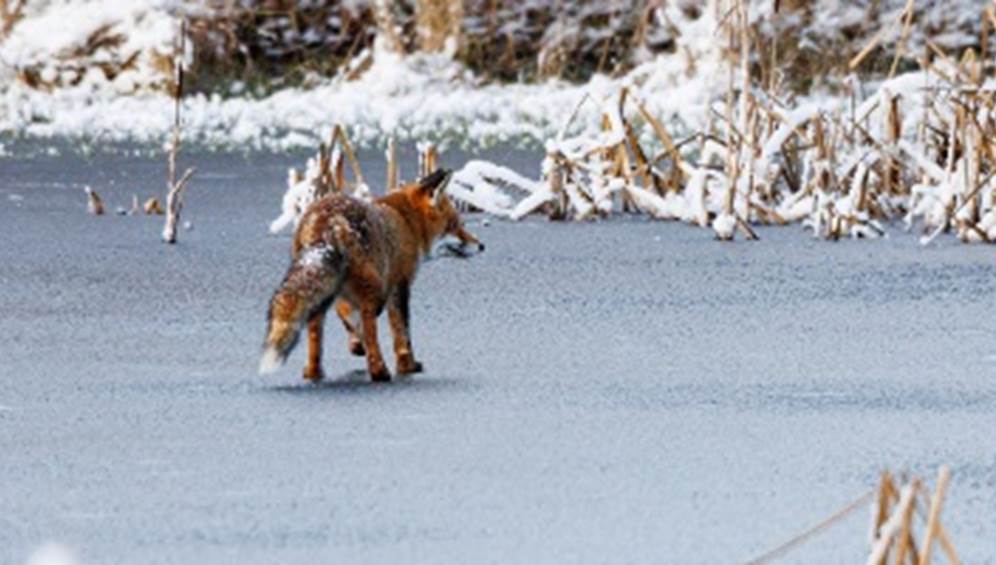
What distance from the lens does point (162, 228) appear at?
604 inches

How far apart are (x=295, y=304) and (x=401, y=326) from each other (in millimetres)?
669

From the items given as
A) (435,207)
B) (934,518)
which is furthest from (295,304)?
(934,518)

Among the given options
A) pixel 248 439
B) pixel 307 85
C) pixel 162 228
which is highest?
pixel 248 439

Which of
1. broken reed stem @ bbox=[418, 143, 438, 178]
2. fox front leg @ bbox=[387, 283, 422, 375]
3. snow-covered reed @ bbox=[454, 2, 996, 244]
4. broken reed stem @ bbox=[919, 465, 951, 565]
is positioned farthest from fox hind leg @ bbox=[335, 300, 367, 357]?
broken reed stem @ bbox=[418, 143, 438, 178]

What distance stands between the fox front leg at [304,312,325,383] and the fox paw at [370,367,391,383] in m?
0.16

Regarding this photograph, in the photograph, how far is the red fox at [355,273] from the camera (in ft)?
28.8

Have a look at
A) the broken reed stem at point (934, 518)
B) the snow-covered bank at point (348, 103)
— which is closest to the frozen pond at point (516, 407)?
the broken reed stem at point (934, 518)

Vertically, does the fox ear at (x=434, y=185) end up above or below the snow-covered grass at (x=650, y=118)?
above

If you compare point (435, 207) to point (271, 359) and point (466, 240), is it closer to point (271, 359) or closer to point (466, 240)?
point (466, 240)

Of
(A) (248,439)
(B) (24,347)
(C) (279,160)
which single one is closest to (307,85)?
(C) (279,160)

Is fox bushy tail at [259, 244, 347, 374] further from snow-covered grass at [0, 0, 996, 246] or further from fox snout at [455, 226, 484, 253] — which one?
snow-covered grass at [0, 0, 996, 246]

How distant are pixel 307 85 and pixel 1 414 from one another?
74.3 feet

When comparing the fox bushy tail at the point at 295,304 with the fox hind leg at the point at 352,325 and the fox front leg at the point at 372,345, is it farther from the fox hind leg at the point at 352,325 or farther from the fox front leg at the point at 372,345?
the fox hind leg at the point at 352,325

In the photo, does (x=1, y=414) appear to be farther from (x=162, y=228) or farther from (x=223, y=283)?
(x=162, y=228)
